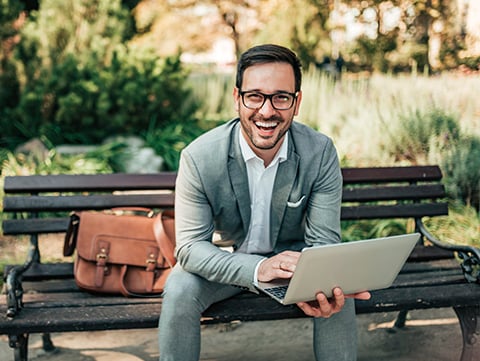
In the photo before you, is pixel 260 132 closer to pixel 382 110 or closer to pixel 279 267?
pixel 279 267

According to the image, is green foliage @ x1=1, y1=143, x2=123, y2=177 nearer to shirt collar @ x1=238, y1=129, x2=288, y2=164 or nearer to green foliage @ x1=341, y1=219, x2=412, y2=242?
green foliage @ x1=341, y1=219, x2=412, y2=242

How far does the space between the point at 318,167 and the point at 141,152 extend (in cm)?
367

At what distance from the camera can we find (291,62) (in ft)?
8.43

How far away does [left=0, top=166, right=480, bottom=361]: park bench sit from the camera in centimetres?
255

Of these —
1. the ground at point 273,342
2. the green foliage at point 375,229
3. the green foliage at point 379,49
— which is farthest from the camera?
the green foliage at point 379,49

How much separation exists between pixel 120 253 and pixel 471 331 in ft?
5.34

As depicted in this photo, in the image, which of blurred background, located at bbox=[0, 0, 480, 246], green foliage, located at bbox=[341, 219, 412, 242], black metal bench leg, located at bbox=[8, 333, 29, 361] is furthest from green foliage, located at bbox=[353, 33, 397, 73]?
black metal bench leg, located at bbox=[8, 333, 29, 361]

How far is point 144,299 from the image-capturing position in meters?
2.80

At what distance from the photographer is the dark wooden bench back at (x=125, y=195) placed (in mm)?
3262

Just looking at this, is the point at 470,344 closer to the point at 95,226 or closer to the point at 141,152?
the point at 95,226

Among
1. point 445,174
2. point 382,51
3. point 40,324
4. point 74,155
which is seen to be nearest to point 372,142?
point 445,174

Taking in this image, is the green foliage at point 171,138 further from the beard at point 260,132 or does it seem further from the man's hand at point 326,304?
the man's hand at point 326,304

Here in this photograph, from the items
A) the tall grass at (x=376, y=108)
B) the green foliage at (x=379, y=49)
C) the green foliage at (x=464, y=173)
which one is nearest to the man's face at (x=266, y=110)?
the green foliage at (x=464, y=173)

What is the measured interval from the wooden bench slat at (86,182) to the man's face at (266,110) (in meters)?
0.95
